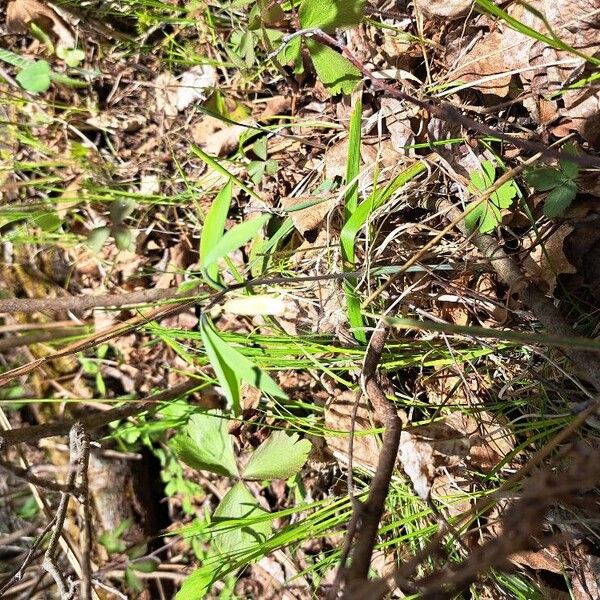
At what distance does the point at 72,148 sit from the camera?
2.31m

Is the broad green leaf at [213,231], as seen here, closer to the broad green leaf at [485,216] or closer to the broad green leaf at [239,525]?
the broad green leaf at [485,216]

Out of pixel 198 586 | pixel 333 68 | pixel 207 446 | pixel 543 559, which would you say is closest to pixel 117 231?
pixel 207 446

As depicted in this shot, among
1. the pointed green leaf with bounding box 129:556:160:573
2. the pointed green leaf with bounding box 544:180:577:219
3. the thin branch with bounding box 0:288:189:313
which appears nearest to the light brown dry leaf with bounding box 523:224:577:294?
the pointed green leaf with bounding box 544:180:577:219

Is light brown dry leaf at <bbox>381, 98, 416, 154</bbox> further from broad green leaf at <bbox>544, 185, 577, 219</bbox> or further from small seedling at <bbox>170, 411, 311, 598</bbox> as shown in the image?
small seedling at <bbox>170, 411, 311, 598</bbox>

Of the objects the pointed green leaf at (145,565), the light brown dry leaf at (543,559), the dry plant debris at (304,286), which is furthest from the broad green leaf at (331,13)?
the pointed green leaf at (145,565)

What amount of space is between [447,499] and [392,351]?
46cm

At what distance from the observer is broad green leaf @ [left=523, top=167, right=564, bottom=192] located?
1.39 metres

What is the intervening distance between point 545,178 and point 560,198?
0.06m

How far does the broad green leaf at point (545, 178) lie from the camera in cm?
139

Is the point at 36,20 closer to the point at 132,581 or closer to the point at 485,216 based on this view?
the point at 485,216

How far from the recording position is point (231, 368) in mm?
1059

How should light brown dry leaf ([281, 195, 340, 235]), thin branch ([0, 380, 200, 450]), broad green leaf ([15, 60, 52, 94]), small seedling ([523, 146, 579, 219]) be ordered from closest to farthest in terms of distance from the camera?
Result: small seedling ([523, 146, 579, 219]) → thin branch ([0, 380, 200, 450]) → light brown dry leaf ([281, 195, 340, 235]) → broad green leaf ([15, 60, 52, 94])

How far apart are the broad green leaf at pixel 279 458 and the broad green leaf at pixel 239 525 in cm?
9

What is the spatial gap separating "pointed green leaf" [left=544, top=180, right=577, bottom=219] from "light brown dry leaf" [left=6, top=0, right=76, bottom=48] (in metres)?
1.98
